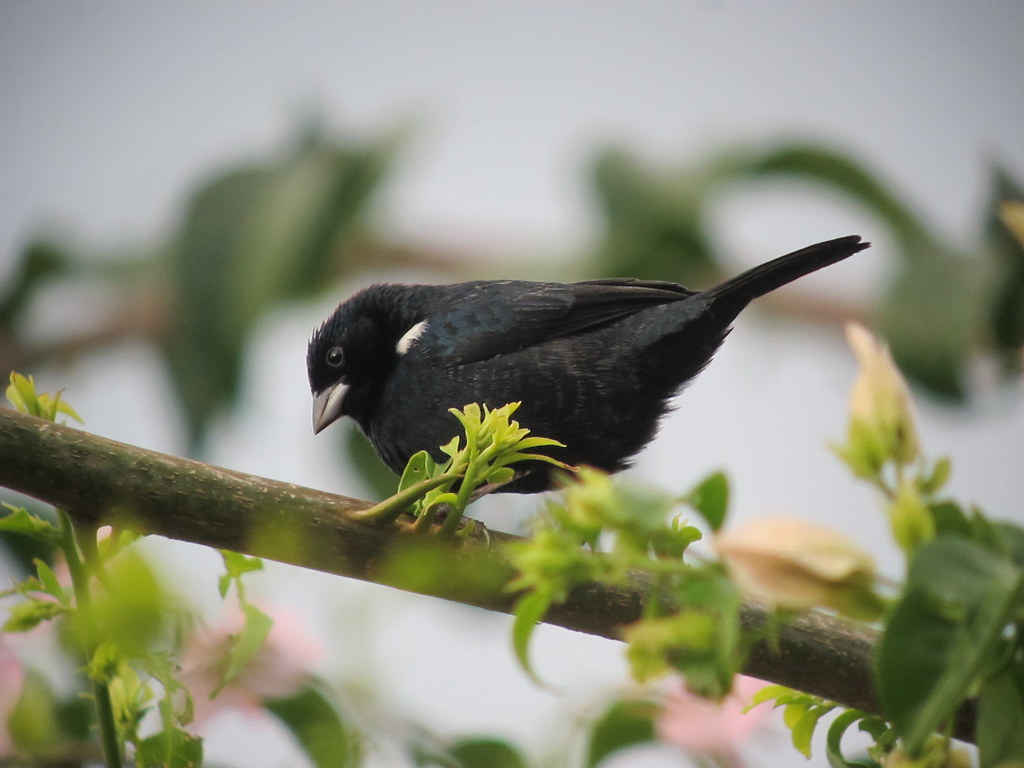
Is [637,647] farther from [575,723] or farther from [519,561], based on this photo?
[575,723]

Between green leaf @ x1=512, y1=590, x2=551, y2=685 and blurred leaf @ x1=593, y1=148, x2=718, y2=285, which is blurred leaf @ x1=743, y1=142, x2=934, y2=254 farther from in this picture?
green leaf @ x1=512, y1=590, x2=551, y2=685

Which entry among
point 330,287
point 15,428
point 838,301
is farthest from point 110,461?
point 838,301

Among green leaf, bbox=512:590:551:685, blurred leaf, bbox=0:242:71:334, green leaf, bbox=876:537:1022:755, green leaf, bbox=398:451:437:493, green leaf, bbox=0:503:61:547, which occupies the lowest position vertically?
blurred leaf, bbox=0:242:71:334

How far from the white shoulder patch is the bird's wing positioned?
28 mm

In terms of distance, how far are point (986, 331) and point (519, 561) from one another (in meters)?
2.50

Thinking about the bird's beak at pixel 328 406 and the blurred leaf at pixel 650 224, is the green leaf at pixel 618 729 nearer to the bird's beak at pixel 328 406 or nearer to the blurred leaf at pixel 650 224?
the bird's beak at pixel 328 406

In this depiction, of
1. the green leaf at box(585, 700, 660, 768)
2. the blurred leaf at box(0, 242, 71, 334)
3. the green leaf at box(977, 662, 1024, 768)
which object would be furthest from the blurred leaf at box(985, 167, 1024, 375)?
the blurred leaf at box(0, 242, 71, 334)

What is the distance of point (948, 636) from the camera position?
0.52 metres

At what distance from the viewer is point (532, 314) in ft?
8.07

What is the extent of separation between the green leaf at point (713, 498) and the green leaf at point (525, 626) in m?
0.10

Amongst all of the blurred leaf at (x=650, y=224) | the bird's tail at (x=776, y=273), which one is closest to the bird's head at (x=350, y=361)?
the bird's tail at (x=776, y=273)

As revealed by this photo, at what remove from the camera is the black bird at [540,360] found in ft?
7.38

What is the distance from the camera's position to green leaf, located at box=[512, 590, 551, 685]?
0.57 meters

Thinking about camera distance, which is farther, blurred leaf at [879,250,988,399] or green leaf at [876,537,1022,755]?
blurred leaf at [879,250,988,399]
